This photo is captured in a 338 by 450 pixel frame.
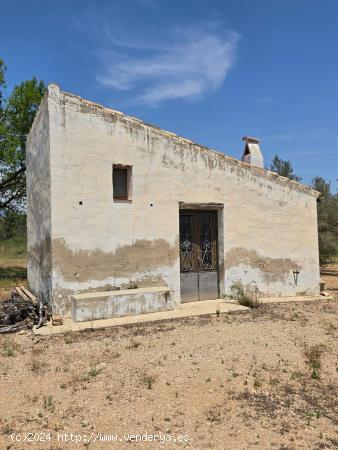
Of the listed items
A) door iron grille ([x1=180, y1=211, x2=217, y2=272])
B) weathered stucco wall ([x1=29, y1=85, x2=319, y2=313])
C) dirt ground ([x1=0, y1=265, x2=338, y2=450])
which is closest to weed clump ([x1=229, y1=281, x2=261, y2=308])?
weathered stucco wall ([x1=29, y1=85, x2=319, y2=313])

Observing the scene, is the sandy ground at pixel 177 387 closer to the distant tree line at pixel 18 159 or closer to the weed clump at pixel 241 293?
the weed clump at pixel 241 293

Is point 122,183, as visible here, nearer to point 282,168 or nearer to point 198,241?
point 198,241

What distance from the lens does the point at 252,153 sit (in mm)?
11516

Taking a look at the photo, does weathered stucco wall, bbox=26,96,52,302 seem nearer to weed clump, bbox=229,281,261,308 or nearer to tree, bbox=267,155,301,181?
weed clump, bbox=229,281,261,308

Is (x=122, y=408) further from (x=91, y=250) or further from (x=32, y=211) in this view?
(x=32, y=211)

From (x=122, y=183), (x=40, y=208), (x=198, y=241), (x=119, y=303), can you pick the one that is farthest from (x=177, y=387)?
(x=40, y=208)

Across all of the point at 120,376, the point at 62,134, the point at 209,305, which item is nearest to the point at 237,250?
the point at 209,305

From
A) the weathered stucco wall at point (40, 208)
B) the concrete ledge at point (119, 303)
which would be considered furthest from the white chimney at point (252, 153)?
the weathered stucco wall at point (40, 208)

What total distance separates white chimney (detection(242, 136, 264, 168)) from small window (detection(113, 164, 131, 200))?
4259 mm

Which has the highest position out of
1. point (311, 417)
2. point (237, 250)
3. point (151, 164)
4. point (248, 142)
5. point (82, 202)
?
point (248, 142)

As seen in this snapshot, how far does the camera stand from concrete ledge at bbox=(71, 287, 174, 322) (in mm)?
7578

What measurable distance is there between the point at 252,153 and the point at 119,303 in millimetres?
6292

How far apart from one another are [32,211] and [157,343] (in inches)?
248

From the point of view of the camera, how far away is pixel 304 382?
4.83 metres
